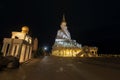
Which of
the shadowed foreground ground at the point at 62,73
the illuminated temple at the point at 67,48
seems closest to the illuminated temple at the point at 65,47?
the illuminated temple at the point at 67,48

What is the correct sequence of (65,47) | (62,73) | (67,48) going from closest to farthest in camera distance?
(62,73)
(67,48)
(65,47)

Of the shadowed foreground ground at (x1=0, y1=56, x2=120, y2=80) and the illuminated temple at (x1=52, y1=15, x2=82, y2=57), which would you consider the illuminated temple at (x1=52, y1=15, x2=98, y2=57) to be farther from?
the shadowed foreground ground at (x1=0, y1=56, x2=120, y2=80)

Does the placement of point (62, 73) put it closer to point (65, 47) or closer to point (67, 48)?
point (67, 48)

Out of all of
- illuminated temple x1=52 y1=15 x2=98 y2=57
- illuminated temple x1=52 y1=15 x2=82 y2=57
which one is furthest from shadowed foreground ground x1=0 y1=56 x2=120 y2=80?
illuminated temple x1=52 y1=15 x2=82 y2=57

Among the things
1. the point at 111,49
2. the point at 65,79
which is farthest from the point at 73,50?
the point at 65,79

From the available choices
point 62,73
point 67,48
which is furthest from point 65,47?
point 62,73

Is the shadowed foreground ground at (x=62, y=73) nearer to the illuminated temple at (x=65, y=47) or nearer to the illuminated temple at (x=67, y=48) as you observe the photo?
the illuminated temple at (x=67, y=48)

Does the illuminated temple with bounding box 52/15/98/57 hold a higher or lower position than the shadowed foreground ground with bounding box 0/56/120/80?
higher

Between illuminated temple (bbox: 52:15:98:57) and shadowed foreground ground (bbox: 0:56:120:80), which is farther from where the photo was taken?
illuminated temple (bbox: 52:15:98:57)

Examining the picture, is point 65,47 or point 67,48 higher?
point 65,47

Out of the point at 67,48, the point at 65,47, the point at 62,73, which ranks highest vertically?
the point at 65,47

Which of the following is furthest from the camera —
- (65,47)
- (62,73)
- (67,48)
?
(65,47)

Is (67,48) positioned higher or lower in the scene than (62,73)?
higher

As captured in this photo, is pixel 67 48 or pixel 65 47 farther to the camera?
pixel 65 47
